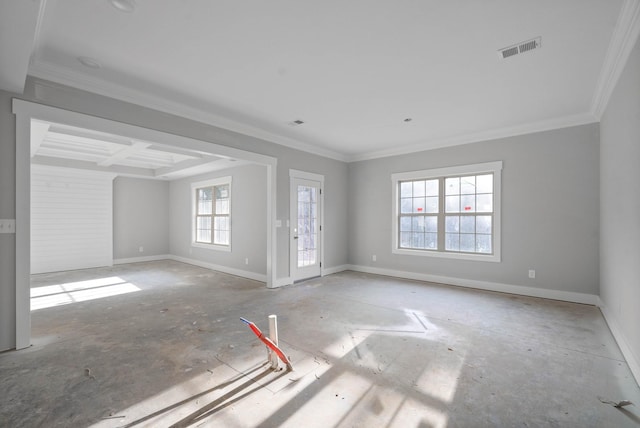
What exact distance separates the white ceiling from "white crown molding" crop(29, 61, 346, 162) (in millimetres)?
15

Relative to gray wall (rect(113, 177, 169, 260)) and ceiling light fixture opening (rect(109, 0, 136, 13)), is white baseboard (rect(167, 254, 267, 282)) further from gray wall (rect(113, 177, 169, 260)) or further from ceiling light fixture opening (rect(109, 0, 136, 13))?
ceiling light fixture opening (rect(109, 0, 136, 13))

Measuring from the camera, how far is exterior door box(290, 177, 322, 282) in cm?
566

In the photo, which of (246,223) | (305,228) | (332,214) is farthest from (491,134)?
(246,223)

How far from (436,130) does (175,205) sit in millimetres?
7481

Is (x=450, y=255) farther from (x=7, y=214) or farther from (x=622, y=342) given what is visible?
(x=7, y=214)

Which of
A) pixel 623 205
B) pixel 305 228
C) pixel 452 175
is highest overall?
pixel 452 175

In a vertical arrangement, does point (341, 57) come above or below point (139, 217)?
above

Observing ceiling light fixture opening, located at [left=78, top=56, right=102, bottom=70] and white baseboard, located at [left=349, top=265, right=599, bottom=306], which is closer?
ceiling light fixture opening, located at [left=78, top=56, right=102, bottom=70]

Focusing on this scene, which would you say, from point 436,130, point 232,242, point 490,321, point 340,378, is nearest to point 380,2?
point 340,378

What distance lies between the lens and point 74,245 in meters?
7.10

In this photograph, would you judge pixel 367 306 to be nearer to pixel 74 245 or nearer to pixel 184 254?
pixel 184 254

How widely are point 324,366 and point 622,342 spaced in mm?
2841

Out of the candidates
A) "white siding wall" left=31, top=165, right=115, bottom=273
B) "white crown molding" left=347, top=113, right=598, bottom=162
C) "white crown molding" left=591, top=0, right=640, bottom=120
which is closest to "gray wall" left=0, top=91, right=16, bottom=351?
"white siding wall" left=31, top=165, right=115, bottom=273

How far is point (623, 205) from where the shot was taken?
2809 millimetres
